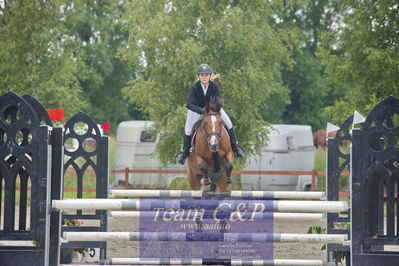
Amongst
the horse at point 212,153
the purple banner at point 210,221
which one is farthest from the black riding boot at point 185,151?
the purple banner at point 210,221

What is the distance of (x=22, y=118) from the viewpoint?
411cm

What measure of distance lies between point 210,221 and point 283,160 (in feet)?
44.9

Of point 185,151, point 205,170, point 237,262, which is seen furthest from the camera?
point 185,151

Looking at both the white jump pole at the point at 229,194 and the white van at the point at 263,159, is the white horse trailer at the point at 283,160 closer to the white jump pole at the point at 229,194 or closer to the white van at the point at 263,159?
the white van at the point at 263,159

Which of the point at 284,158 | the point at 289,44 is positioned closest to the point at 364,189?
the point at 289,44

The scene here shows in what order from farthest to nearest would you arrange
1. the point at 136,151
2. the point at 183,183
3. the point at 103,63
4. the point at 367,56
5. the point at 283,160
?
the point at 103,63
the point at 136,151
the point at 283,160
the point at 183,183
the point at 367,56

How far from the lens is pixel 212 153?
8.34m

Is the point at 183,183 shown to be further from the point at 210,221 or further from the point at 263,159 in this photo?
the point at 210,221

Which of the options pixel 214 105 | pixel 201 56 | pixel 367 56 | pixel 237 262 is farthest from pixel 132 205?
pixel 201 56

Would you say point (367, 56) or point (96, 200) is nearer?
point (96, 200)

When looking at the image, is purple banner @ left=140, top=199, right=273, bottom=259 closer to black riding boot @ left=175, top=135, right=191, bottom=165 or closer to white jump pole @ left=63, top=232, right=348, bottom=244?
white jump pole @ left=63, top=232, right=348, bottom=244

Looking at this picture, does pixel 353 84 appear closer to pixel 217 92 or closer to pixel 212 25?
pixel 212 25

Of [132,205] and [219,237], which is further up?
[132,205]

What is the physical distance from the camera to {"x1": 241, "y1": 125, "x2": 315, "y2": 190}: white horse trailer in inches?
709
